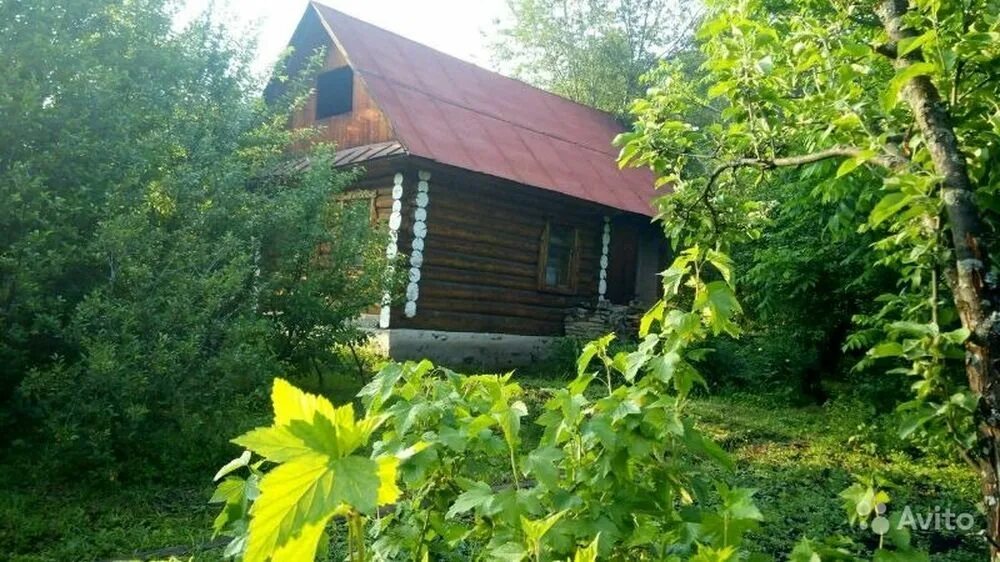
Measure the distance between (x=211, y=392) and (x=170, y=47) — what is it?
165 inches

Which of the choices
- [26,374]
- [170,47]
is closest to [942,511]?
[26,374]

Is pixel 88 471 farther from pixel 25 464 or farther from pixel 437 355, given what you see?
pixel 437 355

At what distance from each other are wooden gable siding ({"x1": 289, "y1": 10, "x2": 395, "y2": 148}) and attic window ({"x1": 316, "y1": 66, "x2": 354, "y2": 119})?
34cm

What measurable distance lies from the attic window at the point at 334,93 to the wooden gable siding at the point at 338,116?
1.10 feet

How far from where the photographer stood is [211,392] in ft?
17.2

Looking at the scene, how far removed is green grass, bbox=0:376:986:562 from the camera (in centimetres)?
404

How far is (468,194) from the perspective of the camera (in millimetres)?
12227

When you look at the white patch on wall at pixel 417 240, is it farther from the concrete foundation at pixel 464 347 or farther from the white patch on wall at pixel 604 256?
the white patch on wall at pixel 604 256

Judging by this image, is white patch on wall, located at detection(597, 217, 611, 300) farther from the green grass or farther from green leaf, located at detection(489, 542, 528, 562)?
green leaf, located at detection(489, 542, 528, 562)

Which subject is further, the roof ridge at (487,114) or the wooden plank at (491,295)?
the roof ridge at (487,114)

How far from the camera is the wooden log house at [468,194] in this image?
37.2 feet

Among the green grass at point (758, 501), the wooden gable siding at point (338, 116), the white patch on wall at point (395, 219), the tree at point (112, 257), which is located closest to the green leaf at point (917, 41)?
the green grass at point (758, 501)

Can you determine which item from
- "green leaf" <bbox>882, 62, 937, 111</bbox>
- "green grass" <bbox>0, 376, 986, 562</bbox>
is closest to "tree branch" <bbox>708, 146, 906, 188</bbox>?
"green leaf" <bbox>882, 62, 937, 111</bbox>

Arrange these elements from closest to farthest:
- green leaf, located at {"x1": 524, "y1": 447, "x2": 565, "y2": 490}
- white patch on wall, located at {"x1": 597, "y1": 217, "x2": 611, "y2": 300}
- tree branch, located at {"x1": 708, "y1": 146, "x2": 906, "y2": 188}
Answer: green leaf, located at {"x1": 524, "y1": 447, "x2": 565, "y2": 490}, tree branch, located at {"x1": 708, "y1": 146, "x2": 906, "y2": 188}, white patch on wall, located at {"x1": 597, "y1": 217, "x2": 611, "y2": 300}
